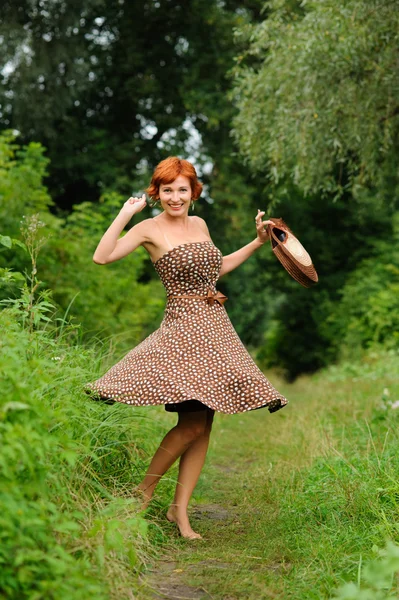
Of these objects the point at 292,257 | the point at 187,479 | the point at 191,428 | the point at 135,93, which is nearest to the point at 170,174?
the point at 292,257

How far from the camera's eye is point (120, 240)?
171 inches

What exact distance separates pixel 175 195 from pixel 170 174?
119 mm

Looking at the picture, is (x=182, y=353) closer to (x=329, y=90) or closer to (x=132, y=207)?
(x=132, y=207)

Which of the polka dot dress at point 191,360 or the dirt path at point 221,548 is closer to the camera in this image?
the dirt path at point 221,548

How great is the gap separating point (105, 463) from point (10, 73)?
12.5 metres

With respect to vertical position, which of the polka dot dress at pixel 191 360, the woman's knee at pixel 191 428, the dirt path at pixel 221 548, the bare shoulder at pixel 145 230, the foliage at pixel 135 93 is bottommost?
the dirt path at pixel 221 548

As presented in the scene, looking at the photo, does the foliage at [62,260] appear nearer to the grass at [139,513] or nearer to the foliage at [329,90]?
the foliage at [329,90]

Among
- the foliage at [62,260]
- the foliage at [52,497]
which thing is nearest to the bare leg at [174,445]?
the foliage at [52,497]

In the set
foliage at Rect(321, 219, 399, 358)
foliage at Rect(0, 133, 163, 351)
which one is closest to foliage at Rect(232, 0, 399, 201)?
foliage at Rect(0, 133, 163, 351)

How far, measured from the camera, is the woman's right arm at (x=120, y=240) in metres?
4.24

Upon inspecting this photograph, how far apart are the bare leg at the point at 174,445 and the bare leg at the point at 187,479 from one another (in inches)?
3.3

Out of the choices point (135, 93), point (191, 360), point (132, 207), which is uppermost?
point (135, 93)

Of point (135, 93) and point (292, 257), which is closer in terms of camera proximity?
point (292, 257)

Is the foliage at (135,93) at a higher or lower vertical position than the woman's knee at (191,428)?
higher
